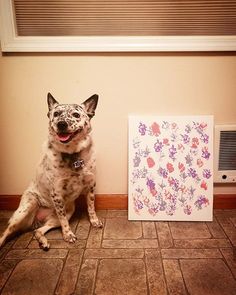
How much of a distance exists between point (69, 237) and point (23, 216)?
34cm

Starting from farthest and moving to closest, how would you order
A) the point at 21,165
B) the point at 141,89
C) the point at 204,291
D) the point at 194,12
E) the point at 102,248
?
1. the point at 21,165
2. the point at 141,89
3. the point at 194,12
4. the point at 102,248
5. the point at 204,291

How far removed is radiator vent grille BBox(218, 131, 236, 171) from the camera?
2201mm

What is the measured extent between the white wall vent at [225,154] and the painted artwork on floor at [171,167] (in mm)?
90

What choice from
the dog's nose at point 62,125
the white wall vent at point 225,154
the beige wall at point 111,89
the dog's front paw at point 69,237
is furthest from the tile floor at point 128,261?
the dog's nose at point 62,125

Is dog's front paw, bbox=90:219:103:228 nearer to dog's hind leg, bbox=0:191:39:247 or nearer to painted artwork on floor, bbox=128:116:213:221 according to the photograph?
painted artwork on floor, bbox=128:116:213:221

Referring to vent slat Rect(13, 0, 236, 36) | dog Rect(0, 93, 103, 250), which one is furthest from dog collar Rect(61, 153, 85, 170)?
vent slat Rect(13, 0, 236, 36)

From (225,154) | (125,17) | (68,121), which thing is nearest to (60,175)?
(68,121)

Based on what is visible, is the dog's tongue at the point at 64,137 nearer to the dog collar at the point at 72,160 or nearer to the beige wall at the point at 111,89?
the dog collar at the point at 72,160

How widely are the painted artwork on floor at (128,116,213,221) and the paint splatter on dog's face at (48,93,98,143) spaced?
482mm

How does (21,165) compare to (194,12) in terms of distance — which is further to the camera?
(21,165)

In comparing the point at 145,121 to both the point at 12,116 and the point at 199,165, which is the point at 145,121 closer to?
the point at 199,165

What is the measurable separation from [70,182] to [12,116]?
0.73m

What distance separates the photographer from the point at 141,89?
6.97ft

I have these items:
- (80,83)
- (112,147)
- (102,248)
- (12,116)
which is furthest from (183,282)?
(12,116)
